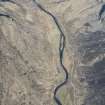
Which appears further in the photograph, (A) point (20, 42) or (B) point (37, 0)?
(B) point (37, 0)

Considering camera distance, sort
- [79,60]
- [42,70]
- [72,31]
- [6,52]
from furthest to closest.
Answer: [72,31]
[79,60]
[42,70]
[6,52]

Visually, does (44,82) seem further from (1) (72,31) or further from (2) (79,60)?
(1) (72,31)

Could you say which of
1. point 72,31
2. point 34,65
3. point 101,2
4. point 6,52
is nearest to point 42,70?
point 34,65

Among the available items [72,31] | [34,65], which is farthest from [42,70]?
[72,31]

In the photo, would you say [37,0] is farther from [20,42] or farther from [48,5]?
[20,42]

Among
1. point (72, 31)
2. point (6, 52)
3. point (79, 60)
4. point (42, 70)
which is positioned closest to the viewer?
point (6, 52)

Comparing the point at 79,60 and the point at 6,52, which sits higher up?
the point at 6,52
